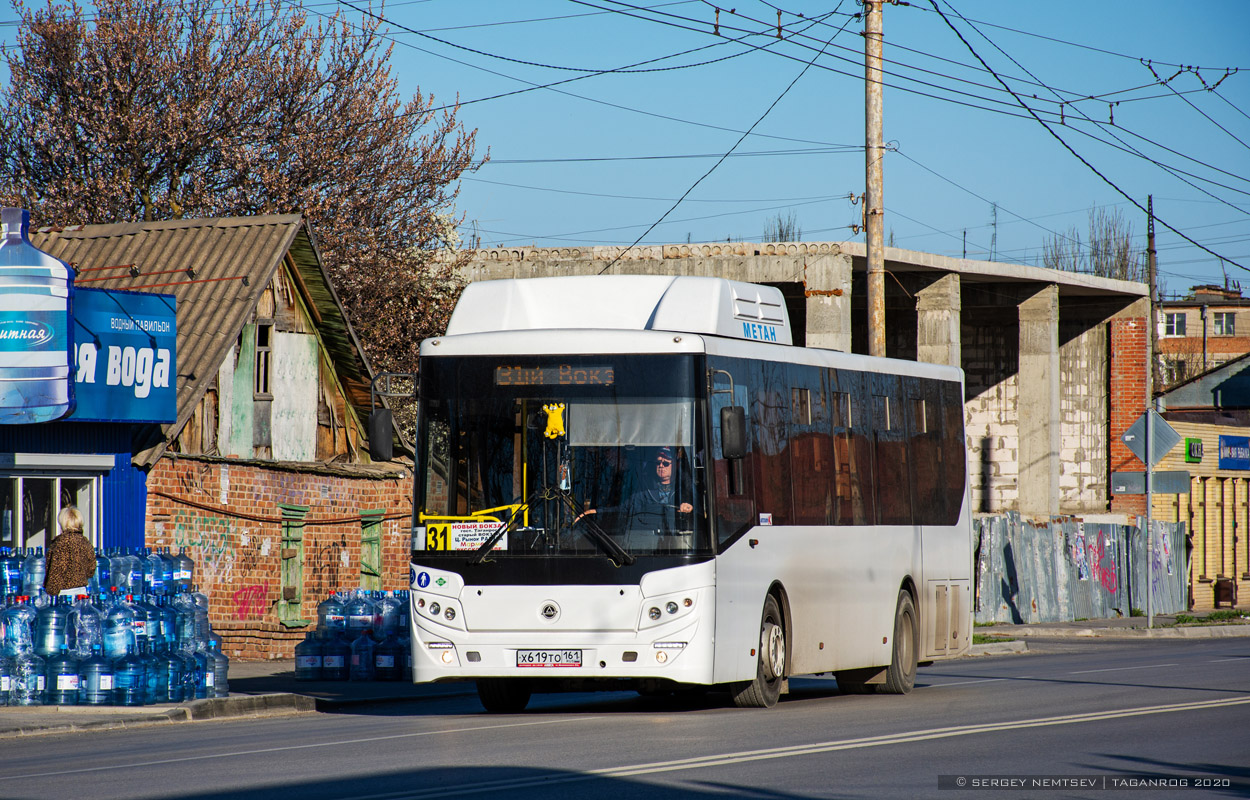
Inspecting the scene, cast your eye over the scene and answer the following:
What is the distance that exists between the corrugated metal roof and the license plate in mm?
10486

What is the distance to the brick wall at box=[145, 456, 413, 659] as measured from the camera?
2300 centimetres

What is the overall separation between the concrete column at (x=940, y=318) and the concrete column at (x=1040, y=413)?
3.41m

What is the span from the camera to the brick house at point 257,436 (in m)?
23.3

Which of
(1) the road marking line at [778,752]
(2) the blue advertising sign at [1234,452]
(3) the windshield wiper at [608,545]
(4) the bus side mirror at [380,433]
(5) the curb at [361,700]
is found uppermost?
(2) the blue advertising sign at [1234,452]

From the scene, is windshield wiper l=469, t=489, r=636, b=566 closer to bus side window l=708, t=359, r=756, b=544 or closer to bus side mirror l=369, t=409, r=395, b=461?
bus side window l=708, t=359, r=756, b=544

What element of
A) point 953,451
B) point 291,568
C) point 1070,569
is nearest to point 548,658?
point 953,451

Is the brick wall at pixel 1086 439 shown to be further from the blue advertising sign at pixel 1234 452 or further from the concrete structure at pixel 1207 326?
the concrete structure at pixel 1207 326

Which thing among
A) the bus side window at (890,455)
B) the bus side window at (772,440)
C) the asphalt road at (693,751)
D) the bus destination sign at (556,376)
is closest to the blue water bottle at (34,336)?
the asphalt road at (693,751)

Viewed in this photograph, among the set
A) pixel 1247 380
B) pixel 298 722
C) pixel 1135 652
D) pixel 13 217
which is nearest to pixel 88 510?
pixel 13 217

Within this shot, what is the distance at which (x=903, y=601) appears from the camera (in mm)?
17203

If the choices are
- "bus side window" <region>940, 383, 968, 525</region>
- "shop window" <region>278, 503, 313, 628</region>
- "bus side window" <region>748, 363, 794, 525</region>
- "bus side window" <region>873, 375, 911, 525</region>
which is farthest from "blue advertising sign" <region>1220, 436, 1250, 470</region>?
"bus side window" <region>748, 363, 794, 525</region>

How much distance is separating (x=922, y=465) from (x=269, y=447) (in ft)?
37.0

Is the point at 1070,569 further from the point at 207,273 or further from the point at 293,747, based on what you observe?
the point at 293,747

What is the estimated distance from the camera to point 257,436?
25141 mm
